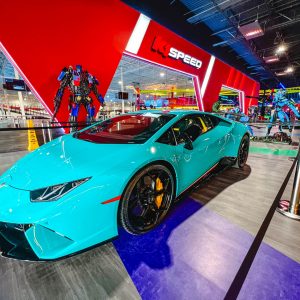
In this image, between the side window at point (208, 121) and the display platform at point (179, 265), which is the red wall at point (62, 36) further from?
the display platform at point (179, 265)

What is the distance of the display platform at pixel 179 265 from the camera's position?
46.7 inches

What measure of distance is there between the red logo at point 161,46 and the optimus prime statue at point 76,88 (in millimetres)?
3162

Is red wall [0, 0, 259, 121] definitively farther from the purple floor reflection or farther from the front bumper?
the purple floor reflection

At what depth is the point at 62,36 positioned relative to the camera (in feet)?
16.0

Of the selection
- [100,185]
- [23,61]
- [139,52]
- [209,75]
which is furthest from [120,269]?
[209,75]

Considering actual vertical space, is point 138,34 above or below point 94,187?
above

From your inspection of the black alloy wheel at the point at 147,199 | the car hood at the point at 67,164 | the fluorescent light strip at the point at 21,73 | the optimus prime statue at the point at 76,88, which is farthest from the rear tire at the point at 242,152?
the fluorescent light strip at the point at 21,73

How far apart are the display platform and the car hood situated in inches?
24.9

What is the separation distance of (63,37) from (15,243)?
211 inches

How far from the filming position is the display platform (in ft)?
3.89

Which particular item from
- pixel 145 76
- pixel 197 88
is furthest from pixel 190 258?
pixel 145 76

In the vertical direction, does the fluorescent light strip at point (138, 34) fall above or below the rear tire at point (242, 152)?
above

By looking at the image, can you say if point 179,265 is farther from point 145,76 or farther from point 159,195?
point 145,76

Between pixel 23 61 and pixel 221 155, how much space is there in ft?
16.3
